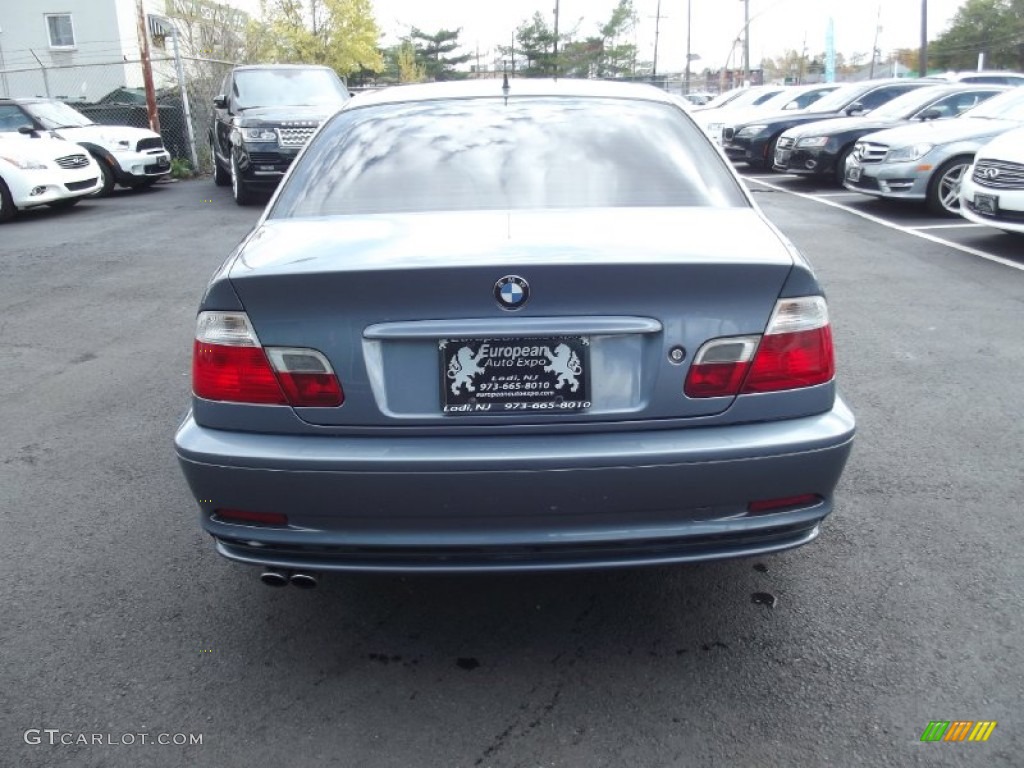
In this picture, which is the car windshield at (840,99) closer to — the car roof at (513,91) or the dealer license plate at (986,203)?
the dealer license plate at (986,203)

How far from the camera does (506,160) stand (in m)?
3.39

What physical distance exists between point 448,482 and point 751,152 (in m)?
17.0

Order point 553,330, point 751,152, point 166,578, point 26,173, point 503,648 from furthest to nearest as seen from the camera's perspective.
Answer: point 751,152, point 26,173, point 166,578, point 503,648, point 553,330

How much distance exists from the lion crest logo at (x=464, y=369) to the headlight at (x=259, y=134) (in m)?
11.8

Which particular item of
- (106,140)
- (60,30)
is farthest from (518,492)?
(60,30)

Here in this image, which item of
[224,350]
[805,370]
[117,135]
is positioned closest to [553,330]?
[805,370]

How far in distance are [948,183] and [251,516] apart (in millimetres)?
10990

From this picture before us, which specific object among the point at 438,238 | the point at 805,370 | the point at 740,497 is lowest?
the point at 740,497

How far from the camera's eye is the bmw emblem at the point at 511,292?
244cm

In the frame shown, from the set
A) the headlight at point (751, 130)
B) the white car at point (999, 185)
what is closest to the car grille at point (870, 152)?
the white car at point (999, 185)

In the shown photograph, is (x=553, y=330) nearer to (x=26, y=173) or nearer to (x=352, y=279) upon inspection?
(x=352, y=279)

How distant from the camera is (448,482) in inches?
96.0

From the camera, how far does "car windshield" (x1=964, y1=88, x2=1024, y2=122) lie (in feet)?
36.7

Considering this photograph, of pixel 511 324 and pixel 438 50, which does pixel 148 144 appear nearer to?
pixel 511 324
